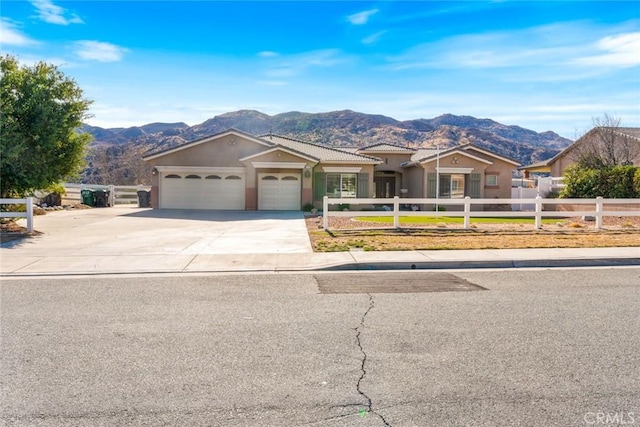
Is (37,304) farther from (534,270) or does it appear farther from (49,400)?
(534,270)

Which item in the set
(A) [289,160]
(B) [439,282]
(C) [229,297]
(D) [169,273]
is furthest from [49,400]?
(A) [289,160]

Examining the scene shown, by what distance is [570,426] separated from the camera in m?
3.60

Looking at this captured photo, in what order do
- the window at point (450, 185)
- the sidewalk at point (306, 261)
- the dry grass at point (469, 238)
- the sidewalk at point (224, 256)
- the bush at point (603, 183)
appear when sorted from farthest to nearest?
the window at point (450, 185), the bush at point (603, 183), the dry grass at point (469, 238), the sidewalk at point (224, 256), the sidewalk at point (306, 261)

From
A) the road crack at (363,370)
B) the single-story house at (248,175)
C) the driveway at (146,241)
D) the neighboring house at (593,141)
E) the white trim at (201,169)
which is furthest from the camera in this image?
the neighboring house at (593,141)

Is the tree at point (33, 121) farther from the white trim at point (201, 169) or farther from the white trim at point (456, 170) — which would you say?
the white trim at point (456, 170)

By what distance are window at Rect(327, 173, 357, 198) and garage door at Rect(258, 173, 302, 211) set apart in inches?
97.6

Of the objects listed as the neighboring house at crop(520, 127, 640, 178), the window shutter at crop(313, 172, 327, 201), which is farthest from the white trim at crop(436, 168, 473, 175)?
the neighboring house at crop(520, 127, 640, 178)

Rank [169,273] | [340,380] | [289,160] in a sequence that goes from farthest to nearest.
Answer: [289,160] < [169,273] < [340,380]

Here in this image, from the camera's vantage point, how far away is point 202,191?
93.3 feet

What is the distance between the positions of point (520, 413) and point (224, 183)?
2584 cm

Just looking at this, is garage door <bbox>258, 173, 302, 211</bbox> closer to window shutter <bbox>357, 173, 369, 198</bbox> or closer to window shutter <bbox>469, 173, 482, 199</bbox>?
window shutter <bbox>357, 173, 369, 198</bbox>

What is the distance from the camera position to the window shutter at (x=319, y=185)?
29.3 m

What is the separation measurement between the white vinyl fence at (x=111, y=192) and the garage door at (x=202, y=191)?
481 cm

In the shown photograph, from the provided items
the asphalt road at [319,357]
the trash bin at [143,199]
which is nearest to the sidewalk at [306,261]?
the asphalt road at [319,357]
